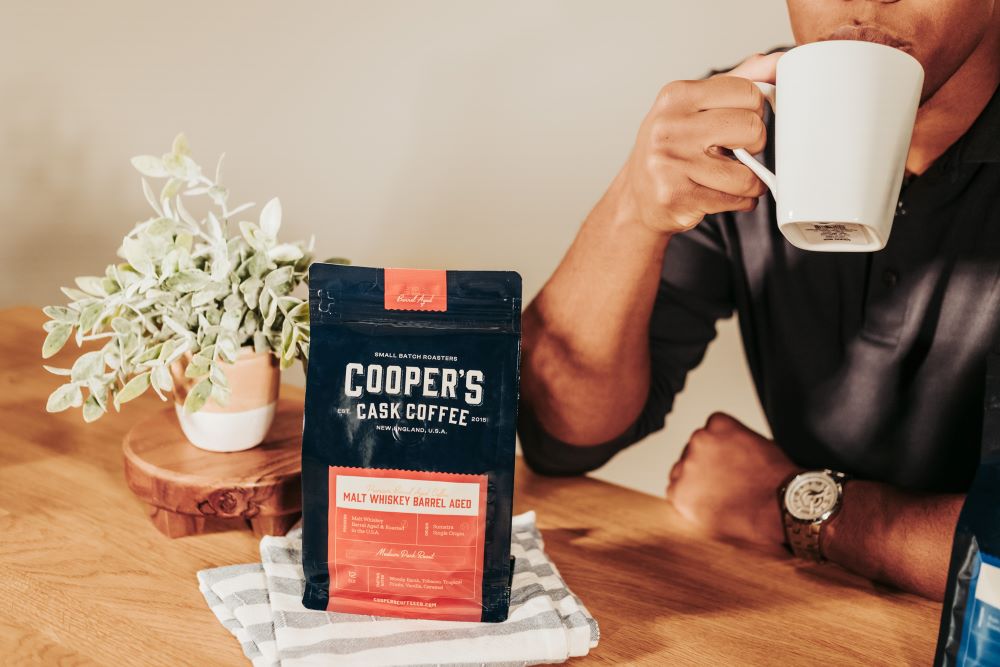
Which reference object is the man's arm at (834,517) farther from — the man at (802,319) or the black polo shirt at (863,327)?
the black polo shirt at (863,327)

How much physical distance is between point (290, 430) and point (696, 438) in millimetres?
483

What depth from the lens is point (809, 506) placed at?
0.91 meters

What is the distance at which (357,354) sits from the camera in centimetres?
71

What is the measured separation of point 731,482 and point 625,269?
0.27 m

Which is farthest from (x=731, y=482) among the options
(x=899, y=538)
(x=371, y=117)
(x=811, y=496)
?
(x=371, y=117)

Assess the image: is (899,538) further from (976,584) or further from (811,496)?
(976,584)

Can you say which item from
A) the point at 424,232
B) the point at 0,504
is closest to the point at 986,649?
the point at 0,504

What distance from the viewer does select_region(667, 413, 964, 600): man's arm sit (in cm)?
82

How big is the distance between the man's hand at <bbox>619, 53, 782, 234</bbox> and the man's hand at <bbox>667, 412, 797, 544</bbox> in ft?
0.95

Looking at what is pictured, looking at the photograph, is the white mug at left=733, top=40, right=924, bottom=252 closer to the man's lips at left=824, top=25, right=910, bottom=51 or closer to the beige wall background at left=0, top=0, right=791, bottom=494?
the man's lips at left=824, top=25, right=910, bottom=51

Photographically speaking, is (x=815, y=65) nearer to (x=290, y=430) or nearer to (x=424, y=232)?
(x=290, y=430)

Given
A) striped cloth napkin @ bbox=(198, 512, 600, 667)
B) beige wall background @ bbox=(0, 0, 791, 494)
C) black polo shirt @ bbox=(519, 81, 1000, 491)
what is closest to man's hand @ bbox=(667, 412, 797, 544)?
black polo shirt @ bbox=(519, 81, 1000, 491)

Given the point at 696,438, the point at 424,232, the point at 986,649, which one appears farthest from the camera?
the point at 424,232

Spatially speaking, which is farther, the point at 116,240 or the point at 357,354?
the point at 116,240
